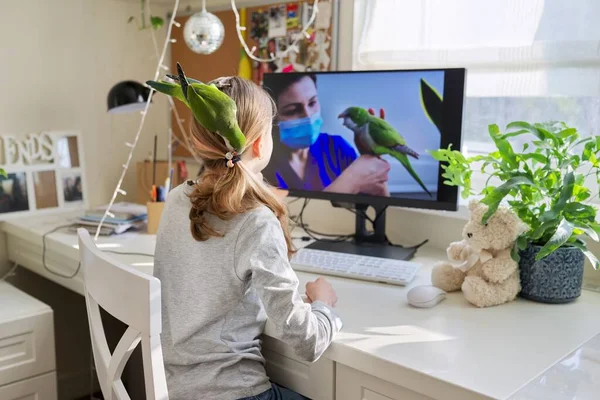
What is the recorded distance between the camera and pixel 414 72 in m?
1.58

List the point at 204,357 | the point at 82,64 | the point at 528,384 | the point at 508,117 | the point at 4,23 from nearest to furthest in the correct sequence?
1. the point at 528,384
2. the point at 204,357
3. the point at 508,117
4. the point at 4,23
5. the point at 82,64

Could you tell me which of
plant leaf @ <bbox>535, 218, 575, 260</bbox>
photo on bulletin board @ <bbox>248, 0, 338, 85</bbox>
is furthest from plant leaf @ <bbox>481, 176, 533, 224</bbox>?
photo on bulletin board @ <bbox>248, 0, 338, 85</bbox>

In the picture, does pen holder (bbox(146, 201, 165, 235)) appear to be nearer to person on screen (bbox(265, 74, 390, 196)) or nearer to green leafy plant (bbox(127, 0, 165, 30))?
→ person on screen (bbox(265, 74, 390, 196))

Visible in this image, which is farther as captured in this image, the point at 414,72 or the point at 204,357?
the point at 414,72

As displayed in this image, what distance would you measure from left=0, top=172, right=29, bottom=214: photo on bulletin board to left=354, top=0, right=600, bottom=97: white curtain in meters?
1.23

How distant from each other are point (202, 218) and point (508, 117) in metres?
0.99

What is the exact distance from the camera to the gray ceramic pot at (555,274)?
1314mm

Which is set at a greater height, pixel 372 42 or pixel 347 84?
pixel 372 42

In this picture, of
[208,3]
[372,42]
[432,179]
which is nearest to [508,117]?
[432,179]

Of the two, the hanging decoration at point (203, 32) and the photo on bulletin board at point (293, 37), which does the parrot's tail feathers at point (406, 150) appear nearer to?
the photo on bulletin board at point (293, 37)

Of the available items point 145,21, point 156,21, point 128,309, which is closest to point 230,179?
point 128,309

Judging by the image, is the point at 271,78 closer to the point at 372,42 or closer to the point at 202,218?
the point at 372,42

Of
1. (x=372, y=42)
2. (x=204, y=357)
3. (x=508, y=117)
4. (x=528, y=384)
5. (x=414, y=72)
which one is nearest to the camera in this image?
(x=528, y=384)

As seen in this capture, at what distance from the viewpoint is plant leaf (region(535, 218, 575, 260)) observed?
4.00 feet
